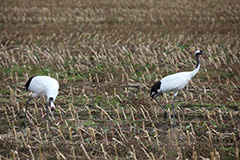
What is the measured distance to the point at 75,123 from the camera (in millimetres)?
6039

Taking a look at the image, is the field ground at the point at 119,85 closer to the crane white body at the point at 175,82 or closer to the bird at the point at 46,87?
the bird at the point at 46,87

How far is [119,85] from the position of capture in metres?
8.16

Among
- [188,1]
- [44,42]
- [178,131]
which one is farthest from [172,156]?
[188,1]

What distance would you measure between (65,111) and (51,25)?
10350 mm

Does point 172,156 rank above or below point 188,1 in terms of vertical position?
below

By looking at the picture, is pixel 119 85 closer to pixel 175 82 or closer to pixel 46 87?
pixel 175 82

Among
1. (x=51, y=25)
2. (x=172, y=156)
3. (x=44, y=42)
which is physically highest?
(x=51, y=25)

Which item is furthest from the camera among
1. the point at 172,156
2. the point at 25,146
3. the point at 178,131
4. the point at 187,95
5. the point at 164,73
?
the point at 164,73

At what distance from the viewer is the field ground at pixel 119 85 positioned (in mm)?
5109

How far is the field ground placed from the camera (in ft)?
16.8

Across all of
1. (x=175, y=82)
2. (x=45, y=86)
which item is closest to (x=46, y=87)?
(x=45, y=86)

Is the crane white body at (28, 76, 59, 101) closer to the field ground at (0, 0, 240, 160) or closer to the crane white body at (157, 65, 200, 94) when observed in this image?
the field ground at (0, 0, 240, 160)

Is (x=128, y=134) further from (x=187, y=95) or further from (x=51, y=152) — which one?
(x=187, y=95)

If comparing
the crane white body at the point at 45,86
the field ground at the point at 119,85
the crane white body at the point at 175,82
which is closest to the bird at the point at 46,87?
the crane white body at the point at 45,86
